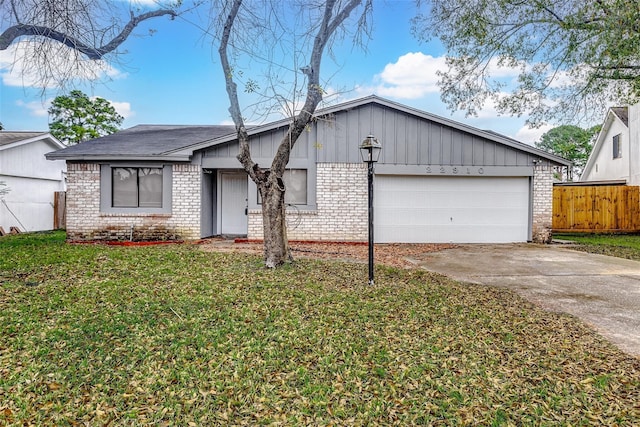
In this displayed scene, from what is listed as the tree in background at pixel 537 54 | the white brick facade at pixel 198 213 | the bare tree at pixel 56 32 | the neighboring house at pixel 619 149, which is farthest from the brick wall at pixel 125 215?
the neighboring house at pixel 619 149

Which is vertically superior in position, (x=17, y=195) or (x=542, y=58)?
(x=542, y=58)

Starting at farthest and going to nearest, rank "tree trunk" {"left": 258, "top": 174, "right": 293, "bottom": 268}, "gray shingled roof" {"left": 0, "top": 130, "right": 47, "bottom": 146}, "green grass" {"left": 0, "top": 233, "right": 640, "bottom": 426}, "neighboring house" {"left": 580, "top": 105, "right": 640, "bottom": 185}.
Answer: "neighboring house" {"left": 580, "top": 105, "right": 640, "bottom": 185} < "gray shingled roof" {"left": 0, "top": 130, "right": 47, "bottom": 146} < "tree trunk" {"left": 258, "top": 174, "right": 293, "bottom": 268} < "green grass" {"left": 0, "top": 233, "right": 640, "bottom": 426}

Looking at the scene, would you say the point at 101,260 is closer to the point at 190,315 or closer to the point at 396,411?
the point at 190,315

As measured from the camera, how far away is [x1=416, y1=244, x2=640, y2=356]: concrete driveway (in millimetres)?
4168

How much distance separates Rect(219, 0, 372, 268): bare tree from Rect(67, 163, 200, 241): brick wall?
13.8 feet

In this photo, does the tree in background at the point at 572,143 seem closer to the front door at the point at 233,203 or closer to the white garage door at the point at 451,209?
the white garage door at the point at 451,209

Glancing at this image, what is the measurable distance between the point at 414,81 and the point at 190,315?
10810mm

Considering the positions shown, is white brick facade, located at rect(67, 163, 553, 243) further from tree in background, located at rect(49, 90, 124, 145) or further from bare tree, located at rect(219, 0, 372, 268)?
tree in background, located at rect(49, 90, 124, 145)

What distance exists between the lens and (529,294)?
5.23 meters

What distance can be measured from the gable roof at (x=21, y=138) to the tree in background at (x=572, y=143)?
3838 centimetres

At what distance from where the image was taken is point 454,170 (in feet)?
35.2

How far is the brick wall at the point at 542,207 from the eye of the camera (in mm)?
10914

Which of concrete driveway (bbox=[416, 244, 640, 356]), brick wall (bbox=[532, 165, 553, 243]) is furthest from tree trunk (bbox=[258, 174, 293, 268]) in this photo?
brick wall (bbox=[532, 165, 553, 243])

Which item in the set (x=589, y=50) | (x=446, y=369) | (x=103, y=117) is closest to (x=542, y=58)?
(x=589, y=50)
